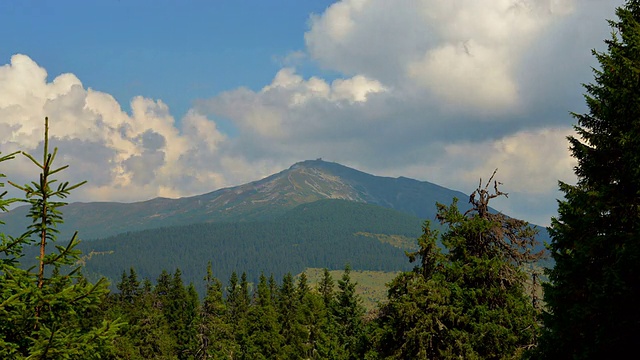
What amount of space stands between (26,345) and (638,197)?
49.9 feet

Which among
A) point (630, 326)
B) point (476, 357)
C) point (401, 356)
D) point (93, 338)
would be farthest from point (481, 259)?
point (93, 338)

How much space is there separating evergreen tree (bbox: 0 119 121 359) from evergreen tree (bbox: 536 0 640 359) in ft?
36.4

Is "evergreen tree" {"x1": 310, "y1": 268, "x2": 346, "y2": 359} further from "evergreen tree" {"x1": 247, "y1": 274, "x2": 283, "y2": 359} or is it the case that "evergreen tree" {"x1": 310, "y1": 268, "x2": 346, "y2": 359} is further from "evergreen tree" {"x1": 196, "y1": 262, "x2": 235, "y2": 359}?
"evergreen tree" {"x1": 196, "y1": 262, "x2": 235, "y2": 359}

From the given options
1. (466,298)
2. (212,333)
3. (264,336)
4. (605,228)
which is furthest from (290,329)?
(605,228)

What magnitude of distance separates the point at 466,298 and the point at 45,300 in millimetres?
18026

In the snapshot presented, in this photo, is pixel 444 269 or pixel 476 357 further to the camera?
pixel 444 269

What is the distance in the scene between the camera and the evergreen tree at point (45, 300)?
33.4 ft

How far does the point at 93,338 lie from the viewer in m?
10.7

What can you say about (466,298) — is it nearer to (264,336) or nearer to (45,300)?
(45,300)

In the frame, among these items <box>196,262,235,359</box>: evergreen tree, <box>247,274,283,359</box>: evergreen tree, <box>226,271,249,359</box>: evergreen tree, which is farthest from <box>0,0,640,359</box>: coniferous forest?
<box>226,271,249,359</box>: evergreen tree

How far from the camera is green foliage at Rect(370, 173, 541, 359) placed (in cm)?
2289

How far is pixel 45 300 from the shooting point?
10461mm

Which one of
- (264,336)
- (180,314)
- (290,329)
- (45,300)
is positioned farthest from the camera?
(180,314)

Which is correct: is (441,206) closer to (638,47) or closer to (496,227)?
(496,227)
